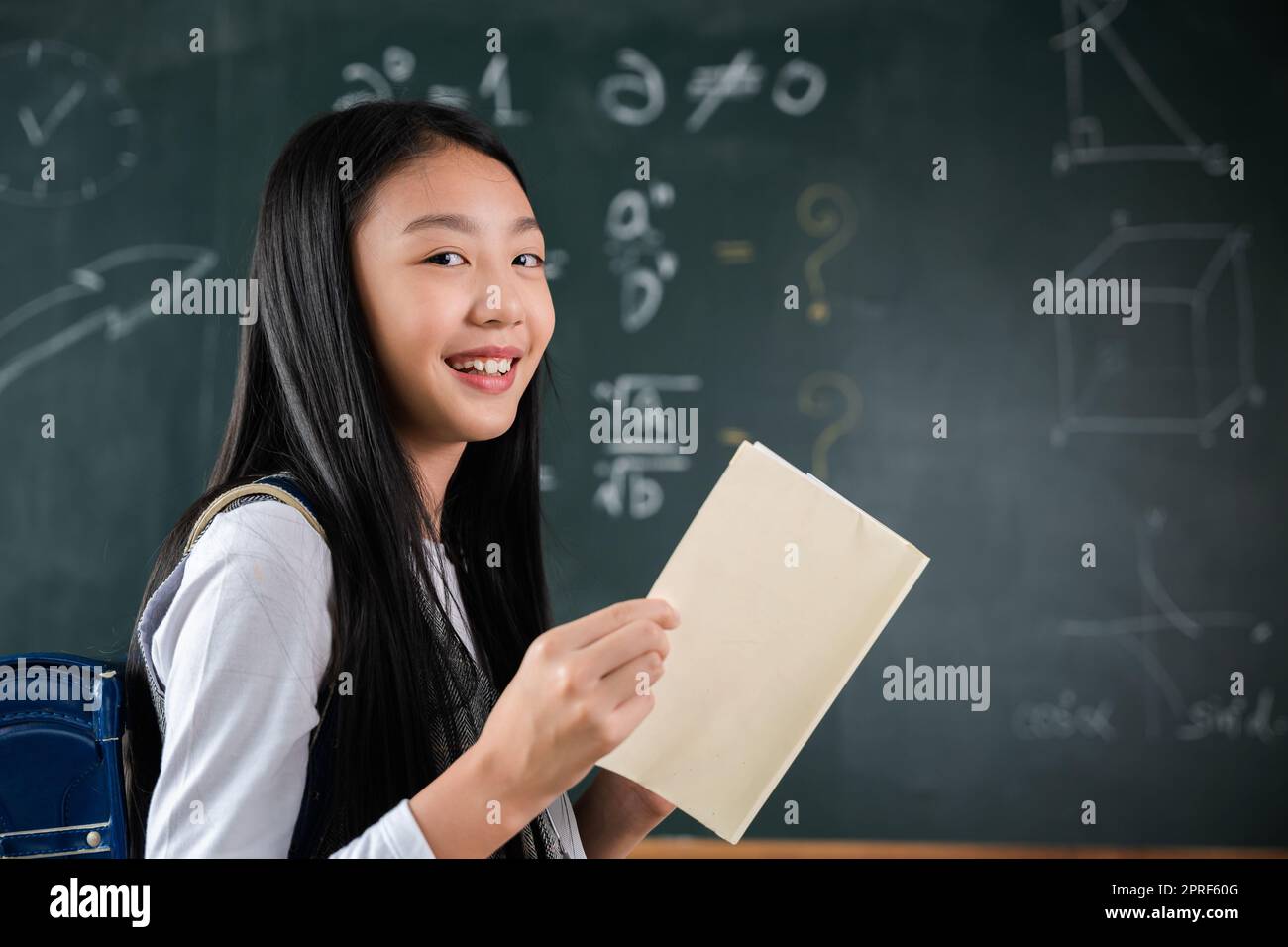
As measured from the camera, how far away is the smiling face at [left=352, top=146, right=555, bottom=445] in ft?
2.51

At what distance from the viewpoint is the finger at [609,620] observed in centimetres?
62

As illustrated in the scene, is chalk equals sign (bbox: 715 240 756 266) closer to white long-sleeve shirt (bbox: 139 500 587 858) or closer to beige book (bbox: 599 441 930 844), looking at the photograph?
beige book (bbox: 599 441 930 844)

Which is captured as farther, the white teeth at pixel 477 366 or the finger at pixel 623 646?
Answer: the white teeth at pixel 477 366

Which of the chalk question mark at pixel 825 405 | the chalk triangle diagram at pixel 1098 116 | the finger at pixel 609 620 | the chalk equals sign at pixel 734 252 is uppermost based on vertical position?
the chalk triangle diagram at pixel 1098 116

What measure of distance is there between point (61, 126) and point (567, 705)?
2406mm

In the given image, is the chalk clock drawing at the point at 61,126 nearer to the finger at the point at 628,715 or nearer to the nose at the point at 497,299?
the nose at the point at 497,299

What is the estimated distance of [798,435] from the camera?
238cm

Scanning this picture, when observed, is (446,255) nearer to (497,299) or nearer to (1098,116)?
(497,299)

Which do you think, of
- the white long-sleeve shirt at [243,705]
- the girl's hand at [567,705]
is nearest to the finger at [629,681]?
the girl's hand at [567,705]

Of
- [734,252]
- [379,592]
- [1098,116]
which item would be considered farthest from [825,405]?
[379,592]

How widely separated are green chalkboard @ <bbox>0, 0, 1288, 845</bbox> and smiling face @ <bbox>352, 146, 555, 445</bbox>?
61.6 inches

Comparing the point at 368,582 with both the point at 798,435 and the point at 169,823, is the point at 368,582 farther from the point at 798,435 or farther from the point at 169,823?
the point at 798,435

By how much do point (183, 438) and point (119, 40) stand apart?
933 millimetres

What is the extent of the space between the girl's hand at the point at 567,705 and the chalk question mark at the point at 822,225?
1.87m
